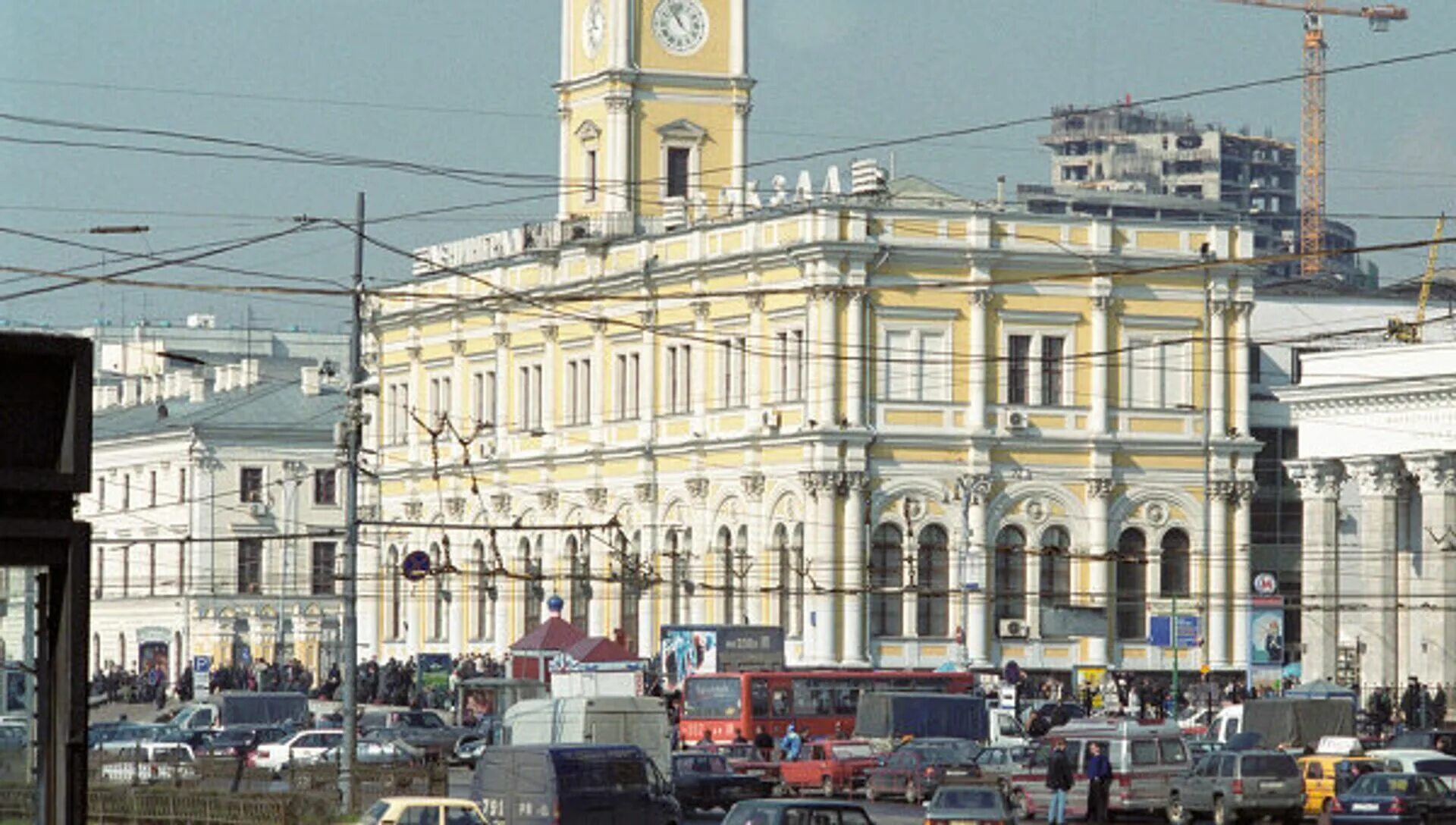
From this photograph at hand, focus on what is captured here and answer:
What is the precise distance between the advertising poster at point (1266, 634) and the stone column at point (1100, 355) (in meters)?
16.7

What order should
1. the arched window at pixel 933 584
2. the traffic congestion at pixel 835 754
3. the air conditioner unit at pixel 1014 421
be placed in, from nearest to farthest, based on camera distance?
the traffic congestion at pixel 835 754
the arched window at pixel 933 584
the air conditioner unit at pixel 1014 421

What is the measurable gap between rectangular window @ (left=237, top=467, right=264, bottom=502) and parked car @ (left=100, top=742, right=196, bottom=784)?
60.4 metres

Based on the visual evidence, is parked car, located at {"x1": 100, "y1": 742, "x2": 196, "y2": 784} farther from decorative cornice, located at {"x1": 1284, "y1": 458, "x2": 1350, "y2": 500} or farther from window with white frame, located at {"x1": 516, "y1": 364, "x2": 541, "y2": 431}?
window with white frame, located at {"x1": 516, "y1": 364, "x2": 541, "y2": 431}

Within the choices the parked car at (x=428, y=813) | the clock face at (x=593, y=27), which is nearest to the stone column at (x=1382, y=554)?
the clock face at (x=593, y=27)

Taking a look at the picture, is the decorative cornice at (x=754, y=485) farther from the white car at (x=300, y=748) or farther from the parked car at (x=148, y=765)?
the parked car at (x=148, y=765)

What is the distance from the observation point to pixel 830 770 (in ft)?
193

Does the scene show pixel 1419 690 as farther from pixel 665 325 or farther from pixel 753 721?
pixel 665 325

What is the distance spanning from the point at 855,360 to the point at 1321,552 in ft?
43.2

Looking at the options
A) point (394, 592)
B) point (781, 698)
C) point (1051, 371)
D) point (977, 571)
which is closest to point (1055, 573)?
point (977, 571)

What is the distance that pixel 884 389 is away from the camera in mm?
89812

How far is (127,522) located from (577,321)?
101 ft

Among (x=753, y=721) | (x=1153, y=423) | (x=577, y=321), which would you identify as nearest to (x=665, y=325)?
(x=577, y=321)

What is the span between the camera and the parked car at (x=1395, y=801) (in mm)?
46438

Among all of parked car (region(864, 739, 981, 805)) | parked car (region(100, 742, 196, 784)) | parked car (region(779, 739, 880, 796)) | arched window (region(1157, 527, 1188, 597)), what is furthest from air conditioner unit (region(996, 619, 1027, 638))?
parked car (region(100, 742, 196, 784))
